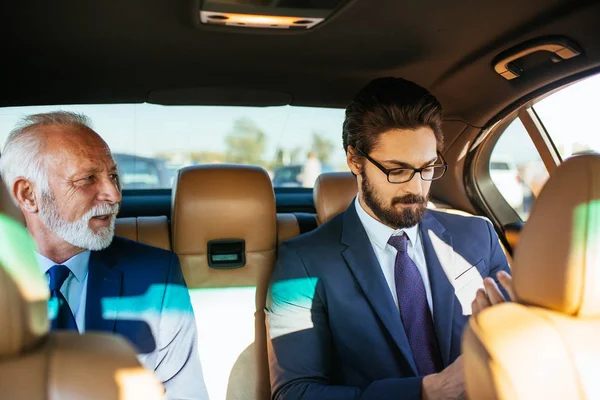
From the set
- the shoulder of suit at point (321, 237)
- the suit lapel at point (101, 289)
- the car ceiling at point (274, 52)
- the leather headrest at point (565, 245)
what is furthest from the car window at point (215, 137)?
the leather headrest at point (565, 245)

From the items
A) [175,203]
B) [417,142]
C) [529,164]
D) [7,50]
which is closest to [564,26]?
[417,142]

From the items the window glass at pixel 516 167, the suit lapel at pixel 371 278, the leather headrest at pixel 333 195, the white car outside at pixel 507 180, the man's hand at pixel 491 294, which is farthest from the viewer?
the white car outside at pixel 507 180

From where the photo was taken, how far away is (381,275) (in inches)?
75.0

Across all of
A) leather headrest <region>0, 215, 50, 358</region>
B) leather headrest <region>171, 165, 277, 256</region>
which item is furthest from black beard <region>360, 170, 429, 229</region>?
leather headrest <region>0, 215, 50, 358</region>

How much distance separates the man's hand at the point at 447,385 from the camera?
148 centimetres

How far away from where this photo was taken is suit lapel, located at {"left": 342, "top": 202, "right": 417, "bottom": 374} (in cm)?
182

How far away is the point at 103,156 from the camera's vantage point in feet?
6.72

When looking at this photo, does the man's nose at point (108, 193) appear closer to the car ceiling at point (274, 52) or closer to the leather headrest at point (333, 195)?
the car ceiling at point (274, 52)

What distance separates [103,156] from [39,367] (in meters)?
1.22

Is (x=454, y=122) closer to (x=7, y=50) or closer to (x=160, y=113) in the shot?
(x=160, y=113)

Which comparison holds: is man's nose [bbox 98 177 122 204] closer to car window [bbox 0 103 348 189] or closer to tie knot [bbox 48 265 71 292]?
tie knot [bbox 48 265 71 292]

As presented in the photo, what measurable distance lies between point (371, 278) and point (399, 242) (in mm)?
158

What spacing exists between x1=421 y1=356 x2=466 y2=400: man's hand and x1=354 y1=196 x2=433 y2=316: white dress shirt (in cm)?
40

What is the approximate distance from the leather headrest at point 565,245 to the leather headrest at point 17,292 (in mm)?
813
